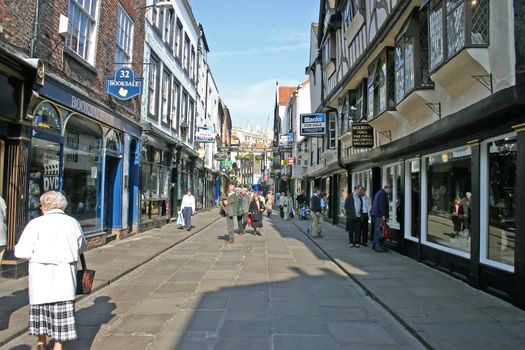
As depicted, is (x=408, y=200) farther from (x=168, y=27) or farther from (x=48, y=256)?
(x=168, y=27)

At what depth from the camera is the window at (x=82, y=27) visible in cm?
1055

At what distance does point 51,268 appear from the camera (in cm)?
425

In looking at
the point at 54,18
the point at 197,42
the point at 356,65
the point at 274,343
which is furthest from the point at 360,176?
the point at 197,42

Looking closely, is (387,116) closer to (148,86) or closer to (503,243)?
(503,243)

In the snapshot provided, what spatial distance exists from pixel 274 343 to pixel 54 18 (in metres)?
7.89

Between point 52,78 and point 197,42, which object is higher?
point 197,42

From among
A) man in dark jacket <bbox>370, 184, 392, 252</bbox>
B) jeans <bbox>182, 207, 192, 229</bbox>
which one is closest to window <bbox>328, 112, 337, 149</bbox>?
jeans <bbox>182, 207, 192, 229</bbox>

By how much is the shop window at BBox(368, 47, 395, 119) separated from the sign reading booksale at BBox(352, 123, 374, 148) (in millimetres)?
404

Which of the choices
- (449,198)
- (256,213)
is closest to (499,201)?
(449,198)

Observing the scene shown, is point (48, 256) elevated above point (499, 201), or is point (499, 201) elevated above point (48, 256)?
point (499, 201)

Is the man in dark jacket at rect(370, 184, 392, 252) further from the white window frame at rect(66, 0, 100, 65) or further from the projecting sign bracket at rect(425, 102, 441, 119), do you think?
the white window frame at rect(66, 0, 100, 65)

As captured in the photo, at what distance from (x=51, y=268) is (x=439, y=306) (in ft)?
16.7

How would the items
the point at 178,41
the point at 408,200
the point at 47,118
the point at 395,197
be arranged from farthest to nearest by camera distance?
the point at 178,41, the point at 395,197, the point at 408,200, the point at 47,118

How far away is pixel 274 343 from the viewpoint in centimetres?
508
